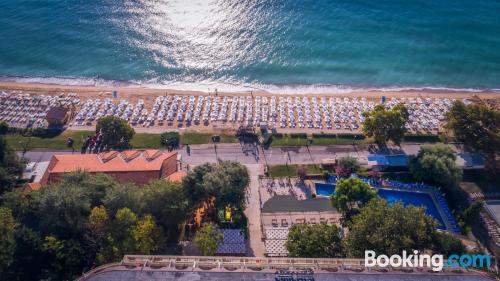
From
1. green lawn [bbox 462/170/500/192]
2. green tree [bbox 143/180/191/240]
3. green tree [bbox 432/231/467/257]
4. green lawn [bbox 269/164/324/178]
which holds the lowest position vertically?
green tree [bbox 432/231/467/257]

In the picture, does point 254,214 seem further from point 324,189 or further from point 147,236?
point 147,236

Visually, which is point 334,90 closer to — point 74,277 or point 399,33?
point 399,33

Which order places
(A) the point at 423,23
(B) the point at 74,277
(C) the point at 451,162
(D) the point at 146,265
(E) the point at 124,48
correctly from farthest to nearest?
(A) the point at 423,23 < (E) the point at 124,48 < (C) the point at 451,162 < (B) the point at 74,277 < (D) the point at 146,265

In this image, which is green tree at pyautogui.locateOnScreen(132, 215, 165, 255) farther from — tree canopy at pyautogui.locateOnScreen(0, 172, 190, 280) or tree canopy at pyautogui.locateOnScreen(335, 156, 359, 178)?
tree canopy at pyautogui.locateOnScreen(335, 156, 359, 178)

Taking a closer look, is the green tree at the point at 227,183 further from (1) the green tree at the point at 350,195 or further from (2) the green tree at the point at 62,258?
(2) the green tree at the point at 62,258

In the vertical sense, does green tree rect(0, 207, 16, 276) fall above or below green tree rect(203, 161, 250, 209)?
below

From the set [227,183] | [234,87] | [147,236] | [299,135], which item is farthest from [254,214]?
[234,87]

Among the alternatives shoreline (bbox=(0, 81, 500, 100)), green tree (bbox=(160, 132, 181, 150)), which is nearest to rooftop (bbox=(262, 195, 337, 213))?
green tree (bbox=(160, 132, 181, 150))

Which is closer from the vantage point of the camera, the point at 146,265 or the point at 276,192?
the point at 146,265

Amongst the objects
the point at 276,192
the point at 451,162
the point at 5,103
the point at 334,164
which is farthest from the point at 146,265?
the point at 5,103
